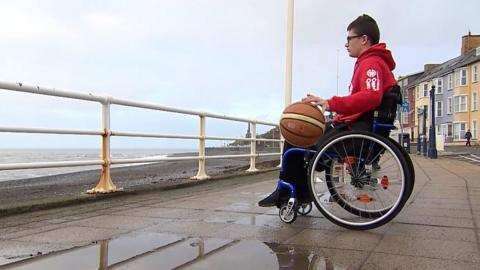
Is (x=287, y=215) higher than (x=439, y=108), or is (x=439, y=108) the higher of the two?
(x=439, y=108)

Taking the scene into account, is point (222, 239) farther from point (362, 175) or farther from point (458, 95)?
point (458, 95)

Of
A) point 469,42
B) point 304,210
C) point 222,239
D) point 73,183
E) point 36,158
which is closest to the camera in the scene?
point 222,239

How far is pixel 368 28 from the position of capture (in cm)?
462

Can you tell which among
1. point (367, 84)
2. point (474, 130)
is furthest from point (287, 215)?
point (474, 130)

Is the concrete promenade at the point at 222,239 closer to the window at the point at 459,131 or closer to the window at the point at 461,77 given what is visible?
the window at the point at 461,77

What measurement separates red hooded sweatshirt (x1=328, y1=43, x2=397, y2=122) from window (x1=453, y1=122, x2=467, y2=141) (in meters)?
60.4

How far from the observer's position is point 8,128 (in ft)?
16.7

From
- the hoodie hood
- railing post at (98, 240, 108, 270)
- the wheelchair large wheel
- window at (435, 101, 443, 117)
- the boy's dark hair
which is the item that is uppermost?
window at (435, 101, 443, 117)

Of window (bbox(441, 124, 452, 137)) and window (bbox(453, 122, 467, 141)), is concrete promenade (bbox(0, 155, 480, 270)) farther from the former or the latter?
window (bbox(441, 124, 452, 137))

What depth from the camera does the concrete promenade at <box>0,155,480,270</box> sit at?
3293mm

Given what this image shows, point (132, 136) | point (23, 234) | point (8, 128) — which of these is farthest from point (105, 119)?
point (23, 234)

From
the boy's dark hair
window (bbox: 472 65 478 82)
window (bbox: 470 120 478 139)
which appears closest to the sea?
the boy's dark hair

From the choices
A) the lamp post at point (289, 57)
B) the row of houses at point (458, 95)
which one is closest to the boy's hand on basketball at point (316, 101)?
the lamp post at point (289, 57)

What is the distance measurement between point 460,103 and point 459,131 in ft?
11.1
